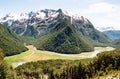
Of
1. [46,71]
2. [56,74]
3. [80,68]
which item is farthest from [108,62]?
[46,71]

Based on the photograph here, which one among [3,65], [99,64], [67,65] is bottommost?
[99,64]

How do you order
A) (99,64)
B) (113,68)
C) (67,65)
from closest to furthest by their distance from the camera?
(67,65)
(113,68)
(99,64)

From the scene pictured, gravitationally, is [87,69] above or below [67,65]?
below

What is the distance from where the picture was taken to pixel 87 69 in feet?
466

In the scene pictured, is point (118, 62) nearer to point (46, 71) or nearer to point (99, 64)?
point (99, 64)

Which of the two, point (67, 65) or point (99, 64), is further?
point (99, 64)

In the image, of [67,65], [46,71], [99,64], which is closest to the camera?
[67,65]

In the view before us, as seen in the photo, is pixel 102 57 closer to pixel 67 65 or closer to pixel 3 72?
pixel 3 72

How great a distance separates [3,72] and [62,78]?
183ft

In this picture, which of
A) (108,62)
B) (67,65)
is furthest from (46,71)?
(67,65)

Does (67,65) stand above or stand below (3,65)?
above

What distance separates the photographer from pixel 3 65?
89.6m

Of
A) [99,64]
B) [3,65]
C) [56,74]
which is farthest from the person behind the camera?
[56,74]

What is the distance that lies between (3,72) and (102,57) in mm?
62295
